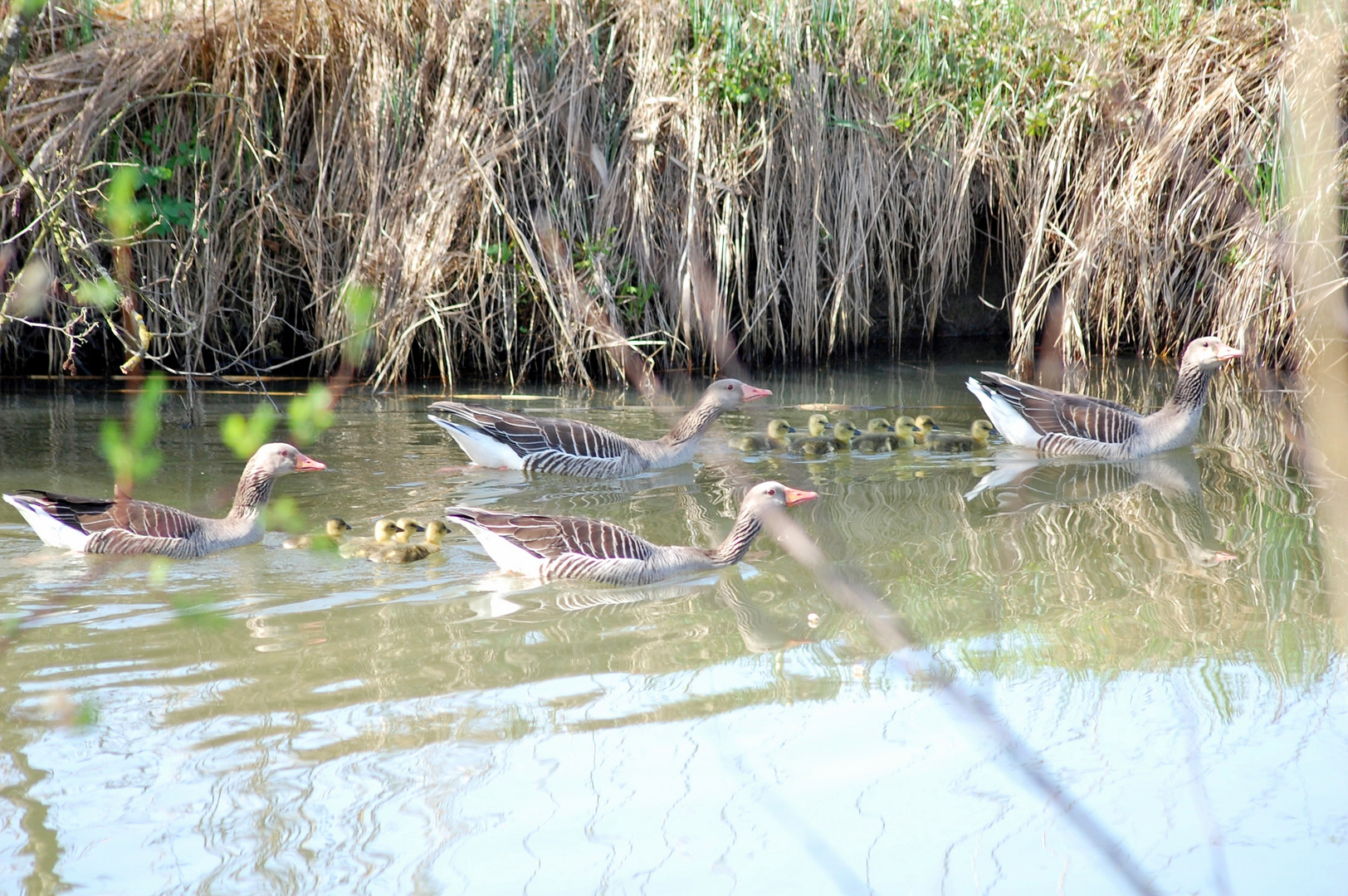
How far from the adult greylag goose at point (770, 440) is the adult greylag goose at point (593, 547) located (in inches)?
115

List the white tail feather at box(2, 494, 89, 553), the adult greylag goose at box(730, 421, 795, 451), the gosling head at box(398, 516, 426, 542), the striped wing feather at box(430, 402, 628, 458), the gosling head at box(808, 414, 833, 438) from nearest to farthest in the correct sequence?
the white tail feather at box(2, 494, 89, 553), the gosling head at box(398, 516, 426, 542), the striped wing feather at box(430, 402, 628, 458), the adult greylag goose at box(730, 421, 795, 451), the gosling head at box(808, 414, 833, 438)

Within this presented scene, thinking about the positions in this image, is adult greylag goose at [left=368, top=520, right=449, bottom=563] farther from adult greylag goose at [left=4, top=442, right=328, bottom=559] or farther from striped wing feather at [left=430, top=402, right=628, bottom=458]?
striped wing feather at [left=430, top=402, right=628, bottom=458]

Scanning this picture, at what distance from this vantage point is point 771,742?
4340 millimetres

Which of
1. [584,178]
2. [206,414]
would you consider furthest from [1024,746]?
[584,178]

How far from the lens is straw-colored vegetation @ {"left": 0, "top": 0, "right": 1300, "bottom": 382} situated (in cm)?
1140

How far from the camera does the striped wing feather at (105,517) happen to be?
247 inches

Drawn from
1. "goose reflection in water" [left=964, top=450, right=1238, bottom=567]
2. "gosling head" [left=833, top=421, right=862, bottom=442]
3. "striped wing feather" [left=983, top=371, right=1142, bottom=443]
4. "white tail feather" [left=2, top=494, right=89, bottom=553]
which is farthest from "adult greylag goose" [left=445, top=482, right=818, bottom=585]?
"striped wing feather" [left=983, top=371, right=1142, bottom=443]

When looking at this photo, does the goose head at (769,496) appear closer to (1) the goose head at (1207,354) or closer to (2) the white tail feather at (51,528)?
(2) the white tail feather at (51,528)

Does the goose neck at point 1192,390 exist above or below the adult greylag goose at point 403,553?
above

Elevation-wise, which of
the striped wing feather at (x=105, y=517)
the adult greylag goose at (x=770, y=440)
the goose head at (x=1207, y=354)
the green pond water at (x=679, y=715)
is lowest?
the green pond water at (x=679, y=715)

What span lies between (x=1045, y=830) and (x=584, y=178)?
9.45m

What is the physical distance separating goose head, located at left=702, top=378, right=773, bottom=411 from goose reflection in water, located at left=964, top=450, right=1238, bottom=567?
1834mm

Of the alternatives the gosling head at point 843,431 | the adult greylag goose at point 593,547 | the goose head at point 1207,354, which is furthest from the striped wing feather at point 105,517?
the goose head at point 1207,354

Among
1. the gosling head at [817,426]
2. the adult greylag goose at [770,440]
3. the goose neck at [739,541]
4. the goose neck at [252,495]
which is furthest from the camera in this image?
the gosling head at [817,426]
